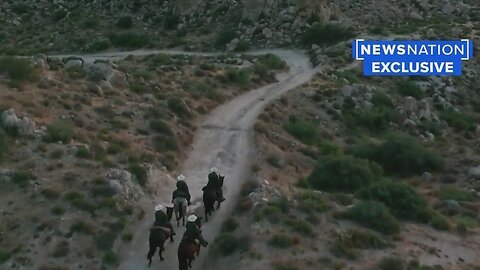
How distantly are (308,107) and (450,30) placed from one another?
24.1 m

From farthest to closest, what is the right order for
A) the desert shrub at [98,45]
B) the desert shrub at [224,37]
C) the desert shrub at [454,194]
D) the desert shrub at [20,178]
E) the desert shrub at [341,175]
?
the desert shrub at [98,45] < the desert shrub at [224,37] < the desert shrub at [341,175] < the desert shrub at [454,194] < the desert shrub at [20,178]

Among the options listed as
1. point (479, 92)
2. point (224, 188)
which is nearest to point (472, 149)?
point (479, 92)

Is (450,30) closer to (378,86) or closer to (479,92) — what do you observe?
(479,92)

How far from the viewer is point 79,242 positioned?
62.6 ft

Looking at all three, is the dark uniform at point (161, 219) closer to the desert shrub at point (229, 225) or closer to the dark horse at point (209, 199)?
the desert shrub at point (229, 225)

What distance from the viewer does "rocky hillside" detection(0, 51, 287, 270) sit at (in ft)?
62.8

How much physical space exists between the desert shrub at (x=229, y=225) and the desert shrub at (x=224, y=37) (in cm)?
3632

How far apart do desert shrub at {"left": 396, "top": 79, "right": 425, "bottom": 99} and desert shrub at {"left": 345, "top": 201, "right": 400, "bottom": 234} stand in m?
24.0

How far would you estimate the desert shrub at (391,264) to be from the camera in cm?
1800

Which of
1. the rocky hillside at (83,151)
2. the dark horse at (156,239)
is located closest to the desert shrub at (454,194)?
the rocky hillside at (83,151)

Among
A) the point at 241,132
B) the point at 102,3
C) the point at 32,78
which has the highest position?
the point at 102,3

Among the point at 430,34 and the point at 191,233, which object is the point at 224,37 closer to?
the point at 430,34

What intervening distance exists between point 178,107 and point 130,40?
2776 centimetres

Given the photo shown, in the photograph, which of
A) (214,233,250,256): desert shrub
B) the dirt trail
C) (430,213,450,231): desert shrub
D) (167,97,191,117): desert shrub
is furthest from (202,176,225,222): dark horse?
(167,97,191,117): desert shrub
